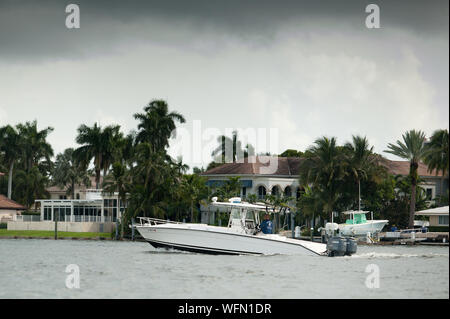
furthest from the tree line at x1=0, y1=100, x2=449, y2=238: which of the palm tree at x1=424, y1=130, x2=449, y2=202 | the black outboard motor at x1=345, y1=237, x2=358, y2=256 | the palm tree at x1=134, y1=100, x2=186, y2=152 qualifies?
the palm tree at x1=424, y1=130, x2=449, y2=202

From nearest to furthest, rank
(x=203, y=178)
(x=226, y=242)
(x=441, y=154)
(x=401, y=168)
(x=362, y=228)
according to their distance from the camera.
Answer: (x=441, y=154), (x=226, y=242), (x=362, y=228), (x=203, y=178), (x=401, y=168)

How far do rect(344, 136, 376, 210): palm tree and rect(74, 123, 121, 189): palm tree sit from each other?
30.0 m

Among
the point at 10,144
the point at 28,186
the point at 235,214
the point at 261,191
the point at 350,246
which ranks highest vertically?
the point at 10,144

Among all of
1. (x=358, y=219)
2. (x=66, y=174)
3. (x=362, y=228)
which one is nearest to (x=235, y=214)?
(x=362, y=228)

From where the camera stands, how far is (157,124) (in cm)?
9425

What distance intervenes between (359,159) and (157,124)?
78.6ft

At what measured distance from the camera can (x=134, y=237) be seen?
77.1 meters

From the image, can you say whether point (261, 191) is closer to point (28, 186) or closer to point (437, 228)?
point (437, 228)

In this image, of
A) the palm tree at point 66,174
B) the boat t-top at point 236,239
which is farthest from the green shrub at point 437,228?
the palm tree at point 66,174
